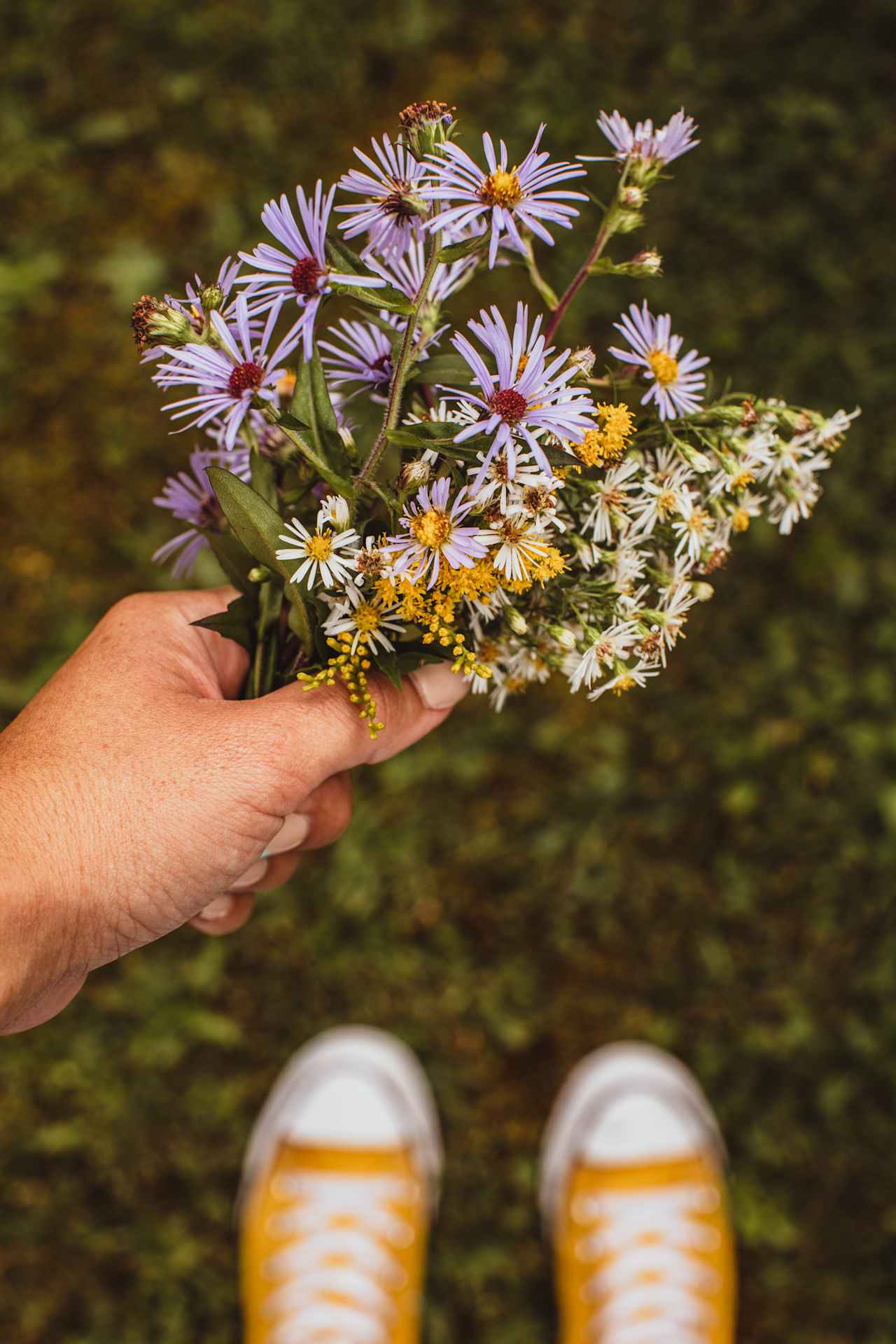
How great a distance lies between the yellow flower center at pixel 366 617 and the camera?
1045 millimetres

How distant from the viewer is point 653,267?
3.42ft

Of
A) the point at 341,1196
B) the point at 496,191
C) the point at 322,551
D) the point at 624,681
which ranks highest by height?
the point at 496,191

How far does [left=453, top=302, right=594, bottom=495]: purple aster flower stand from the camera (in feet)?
3.05

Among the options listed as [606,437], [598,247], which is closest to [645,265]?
[598,247]

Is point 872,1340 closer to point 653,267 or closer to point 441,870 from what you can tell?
point 441,870

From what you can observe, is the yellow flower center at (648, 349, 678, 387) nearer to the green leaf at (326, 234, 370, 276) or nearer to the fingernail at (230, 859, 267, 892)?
the green leaf at (326, 234, 370, 276)

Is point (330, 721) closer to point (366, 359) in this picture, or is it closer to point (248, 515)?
point (248, 515)

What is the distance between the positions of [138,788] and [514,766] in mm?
1376

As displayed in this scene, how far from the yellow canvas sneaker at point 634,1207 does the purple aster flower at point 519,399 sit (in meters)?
1.89

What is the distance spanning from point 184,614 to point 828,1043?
6.29 ft

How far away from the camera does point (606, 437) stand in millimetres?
1014

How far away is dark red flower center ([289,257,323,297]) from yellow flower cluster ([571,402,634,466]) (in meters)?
0.31

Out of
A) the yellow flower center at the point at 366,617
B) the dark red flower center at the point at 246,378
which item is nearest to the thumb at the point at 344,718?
the yellow flower center at the point at 366,617

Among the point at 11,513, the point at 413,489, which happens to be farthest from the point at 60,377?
the point at 413,489
